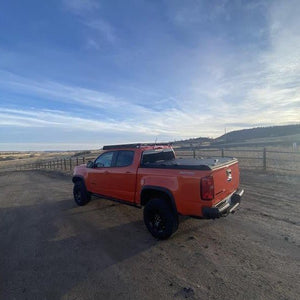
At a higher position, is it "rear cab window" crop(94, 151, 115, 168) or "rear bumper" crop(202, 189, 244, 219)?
"rear cab window" crop(94, 151, 115, 168)

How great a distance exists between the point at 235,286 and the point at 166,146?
3891 millimetres

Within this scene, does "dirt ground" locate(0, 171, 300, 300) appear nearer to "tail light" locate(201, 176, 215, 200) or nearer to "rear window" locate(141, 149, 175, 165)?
"tail light" locate(201, 176, 215, 200)

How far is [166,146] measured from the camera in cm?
631

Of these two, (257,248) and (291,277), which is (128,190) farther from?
(291,277)

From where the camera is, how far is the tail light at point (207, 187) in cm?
381

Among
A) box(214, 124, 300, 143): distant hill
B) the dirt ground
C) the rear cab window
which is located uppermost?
box(214, 124, 300, 143): distant hill

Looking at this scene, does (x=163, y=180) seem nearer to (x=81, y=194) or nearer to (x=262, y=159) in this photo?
(x=81, y=194)

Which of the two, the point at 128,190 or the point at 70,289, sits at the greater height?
the point at 128,190

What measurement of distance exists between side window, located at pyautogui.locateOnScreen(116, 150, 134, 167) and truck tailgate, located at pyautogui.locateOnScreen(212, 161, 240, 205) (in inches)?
83.1

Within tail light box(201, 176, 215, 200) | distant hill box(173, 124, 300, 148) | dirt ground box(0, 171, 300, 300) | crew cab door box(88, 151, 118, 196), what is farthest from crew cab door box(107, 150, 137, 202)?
distant hill box(173, 124, 300, 148)

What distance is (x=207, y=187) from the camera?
3.81 m

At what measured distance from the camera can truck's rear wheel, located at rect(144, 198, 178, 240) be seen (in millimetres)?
4277

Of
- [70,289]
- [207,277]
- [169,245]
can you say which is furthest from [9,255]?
[207,277]

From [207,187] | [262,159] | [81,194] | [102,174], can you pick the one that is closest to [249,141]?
[262,159]
